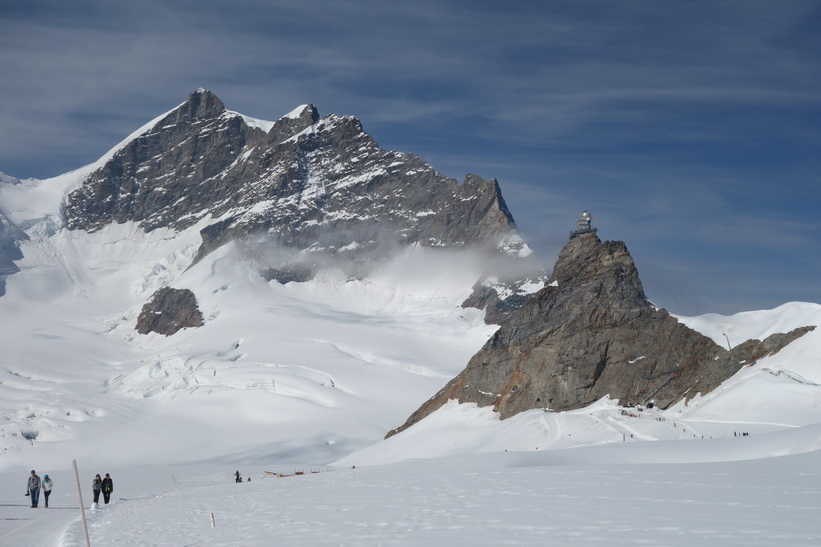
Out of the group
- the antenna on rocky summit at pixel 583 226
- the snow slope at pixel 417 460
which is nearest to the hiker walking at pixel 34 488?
the snow slope at pixel 417 460

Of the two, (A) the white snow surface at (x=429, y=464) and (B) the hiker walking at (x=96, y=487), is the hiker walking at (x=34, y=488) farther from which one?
(B) the hiker walking at (x=96, y=487)

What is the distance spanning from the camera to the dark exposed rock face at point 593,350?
87.4m

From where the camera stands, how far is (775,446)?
41.7 metres

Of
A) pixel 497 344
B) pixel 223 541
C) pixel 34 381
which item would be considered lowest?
pixel 223 541

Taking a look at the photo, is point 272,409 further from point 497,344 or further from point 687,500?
point 687,500

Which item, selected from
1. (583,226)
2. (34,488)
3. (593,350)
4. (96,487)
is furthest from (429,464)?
(583,226)

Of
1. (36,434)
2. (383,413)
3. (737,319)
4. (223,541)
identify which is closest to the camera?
(223,541)

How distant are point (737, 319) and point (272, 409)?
99.1 m

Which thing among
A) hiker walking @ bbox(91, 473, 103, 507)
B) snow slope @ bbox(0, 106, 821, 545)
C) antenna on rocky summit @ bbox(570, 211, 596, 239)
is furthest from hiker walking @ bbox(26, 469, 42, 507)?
antenna on rocky summit @ bbox(570, 211, 596, 239)

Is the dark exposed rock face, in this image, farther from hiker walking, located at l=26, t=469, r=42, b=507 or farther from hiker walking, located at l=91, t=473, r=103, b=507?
hiker walking, located at l=26, t=469, r=42, b=507

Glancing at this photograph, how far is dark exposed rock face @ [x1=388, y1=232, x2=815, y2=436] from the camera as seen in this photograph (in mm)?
87438

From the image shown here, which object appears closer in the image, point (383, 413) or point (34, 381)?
point (383, 413)

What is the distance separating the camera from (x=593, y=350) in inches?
3691

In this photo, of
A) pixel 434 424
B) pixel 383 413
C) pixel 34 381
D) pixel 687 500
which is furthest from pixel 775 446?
pixel 34 381
